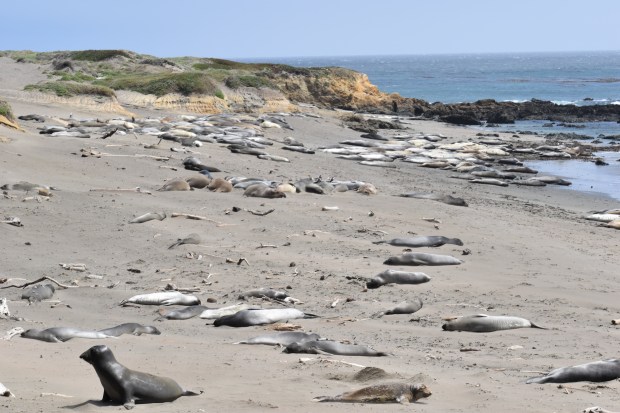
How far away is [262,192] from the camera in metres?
14.3

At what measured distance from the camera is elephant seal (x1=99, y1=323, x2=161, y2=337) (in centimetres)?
701

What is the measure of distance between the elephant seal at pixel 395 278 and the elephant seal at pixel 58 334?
328 cm

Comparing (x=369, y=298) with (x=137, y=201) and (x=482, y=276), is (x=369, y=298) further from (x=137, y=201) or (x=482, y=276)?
(x=137, y=201)

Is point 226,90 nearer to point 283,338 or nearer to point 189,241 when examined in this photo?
point 189,241

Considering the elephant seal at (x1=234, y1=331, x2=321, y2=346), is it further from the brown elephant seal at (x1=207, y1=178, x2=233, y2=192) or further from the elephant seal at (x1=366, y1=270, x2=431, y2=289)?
the brown elephant seal at (x1=207, y1=178, x2=233, y2=192)

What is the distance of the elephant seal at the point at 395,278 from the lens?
9.32m

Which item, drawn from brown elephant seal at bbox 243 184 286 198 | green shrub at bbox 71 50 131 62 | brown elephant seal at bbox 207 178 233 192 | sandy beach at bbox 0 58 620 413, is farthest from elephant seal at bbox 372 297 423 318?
green shrub at bbox 71 50 131 62

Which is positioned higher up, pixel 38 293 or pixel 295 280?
pixel 38 293

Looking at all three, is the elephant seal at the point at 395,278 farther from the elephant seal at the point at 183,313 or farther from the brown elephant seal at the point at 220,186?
the brown elephant seal at the point at 220,186

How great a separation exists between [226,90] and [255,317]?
1081 inches

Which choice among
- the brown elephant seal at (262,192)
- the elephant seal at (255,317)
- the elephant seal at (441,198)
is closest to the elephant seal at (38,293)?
the elephant seal at (255,317)

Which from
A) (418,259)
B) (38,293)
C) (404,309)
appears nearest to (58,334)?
(38,293)

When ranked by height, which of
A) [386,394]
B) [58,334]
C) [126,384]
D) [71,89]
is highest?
[71,89]

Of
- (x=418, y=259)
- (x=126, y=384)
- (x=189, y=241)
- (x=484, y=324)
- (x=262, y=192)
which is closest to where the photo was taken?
(x=126, y=384)
